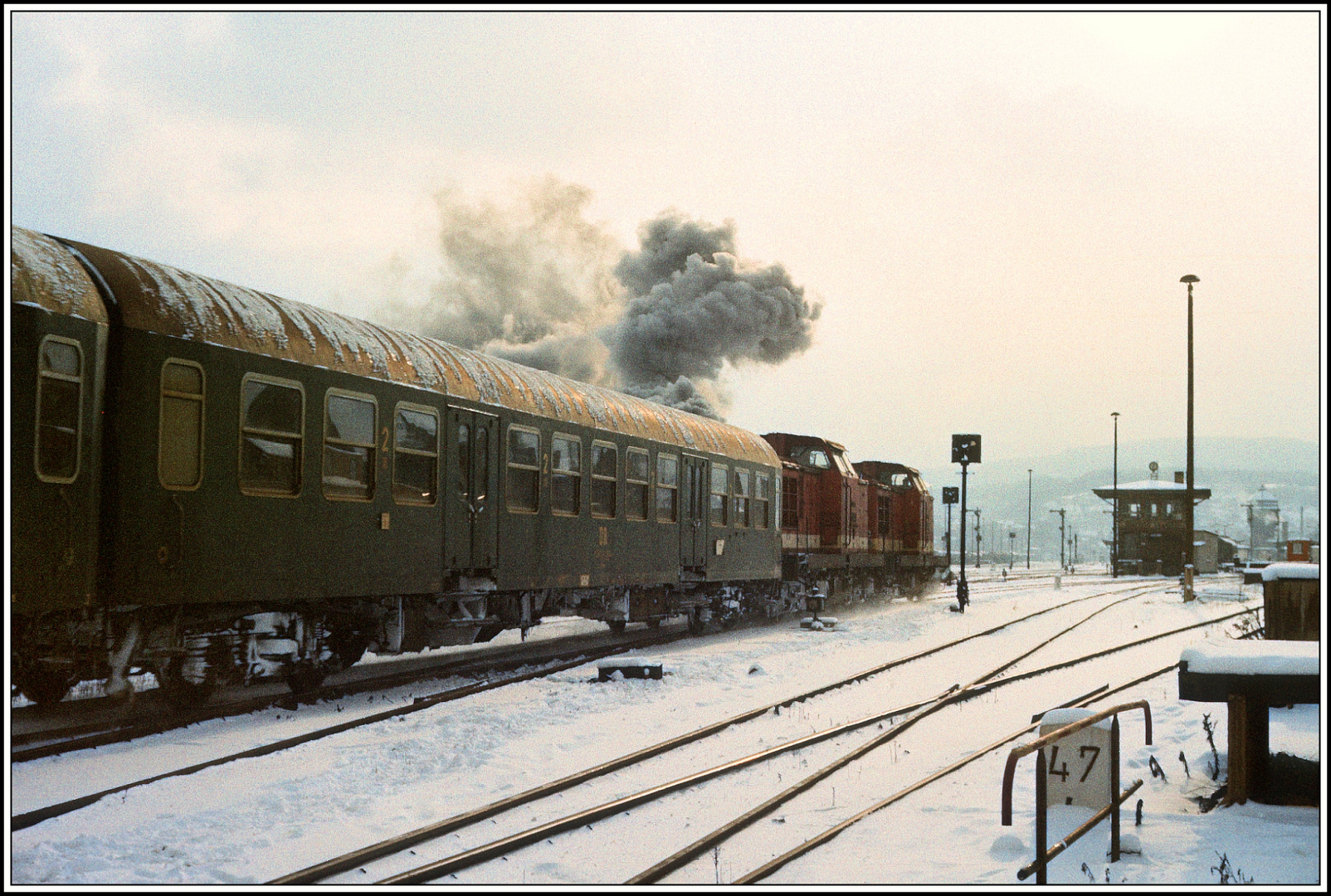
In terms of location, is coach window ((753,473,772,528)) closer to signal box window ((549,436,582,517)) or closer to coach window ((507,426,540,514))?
signal box window ((549,436,582,517))

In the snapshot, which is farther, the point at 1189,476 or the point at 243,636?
the point at 1189,476

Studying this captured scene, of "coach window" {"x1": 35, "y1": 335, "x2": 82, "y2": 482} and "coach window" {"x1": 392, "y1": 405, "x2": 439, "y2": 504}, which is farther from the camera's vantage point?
"coach window" {"x1": 392, "y1": 405, "x2": 439, "y2": 504}

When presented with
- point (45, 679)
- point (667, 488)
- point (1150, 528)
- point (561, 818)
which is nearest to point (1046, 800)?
point (561, 818)

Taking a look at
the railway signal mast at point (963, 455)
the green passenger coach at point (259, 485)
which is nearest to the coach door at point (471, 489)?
the green passenger coach at point (259, 485)

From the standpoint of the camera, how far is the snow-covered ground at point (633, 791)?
5.79 meters

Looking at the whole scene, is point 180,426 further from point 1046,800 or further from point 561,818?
point 1046,800

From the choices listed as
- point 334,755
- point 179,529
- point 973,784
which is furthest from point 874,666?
point 179,529

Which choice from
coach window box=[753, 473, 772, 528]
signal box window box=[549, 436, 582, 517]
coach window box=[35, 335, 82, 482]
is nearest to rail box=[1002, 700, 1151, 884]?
coach window box=[35, 335, 82, 482]

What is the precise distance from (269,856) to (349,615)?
16.7 ft

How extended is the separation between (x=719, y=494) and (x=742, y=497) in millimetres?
1083

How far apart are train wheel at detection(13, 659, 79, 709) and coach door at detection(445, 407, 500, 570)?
14.2ft

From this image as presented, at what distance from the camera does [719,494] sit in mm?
19391

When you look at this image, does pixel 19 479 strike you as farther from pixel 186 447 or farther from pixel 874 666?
pixel 874 666

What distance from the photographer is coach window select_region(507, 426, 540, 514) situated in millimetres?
13141
